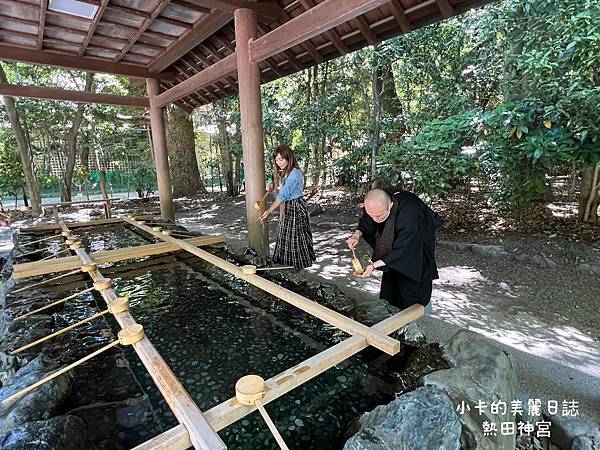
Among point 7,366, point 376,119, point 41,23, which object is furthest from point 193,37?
point 7,366

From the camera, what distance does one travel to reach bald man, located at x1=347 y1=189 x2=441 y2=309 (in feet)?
6.63

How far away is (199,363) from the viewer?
5.79 ft

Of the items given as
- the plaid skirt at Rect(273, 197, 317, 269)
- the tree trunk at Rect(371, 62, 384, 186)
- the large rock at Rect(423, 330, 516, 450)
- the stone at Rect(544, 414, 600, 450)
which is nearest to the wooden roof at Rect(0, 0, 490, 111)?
the tree trunk at Rect(371, 62, 384, 186)

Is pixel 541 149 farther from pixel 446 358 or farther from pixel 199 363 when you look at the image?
pixel 199 363

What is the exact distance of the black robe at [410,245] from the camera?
2.02 metres

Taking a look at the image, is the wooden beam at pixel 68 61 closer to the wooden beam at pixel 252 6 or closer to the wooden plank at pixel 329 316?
the wooden beam at pixel 252 6

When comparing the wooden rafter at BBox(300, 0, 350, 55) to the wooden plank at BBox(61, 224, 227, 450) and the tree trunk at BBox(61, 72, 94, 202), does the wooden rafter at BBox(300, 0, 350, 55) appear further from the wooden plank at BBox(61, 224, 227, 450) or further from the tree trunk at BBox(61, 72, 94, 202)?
the tree trunk at BBox(61, 72, 94, 202)

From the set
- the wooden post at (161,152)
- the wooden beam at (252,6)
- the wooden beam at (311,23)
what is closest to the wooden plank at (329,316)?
the wooden beam at (311,23)

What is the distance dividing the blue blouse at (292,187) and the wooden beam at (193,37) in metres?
2.23

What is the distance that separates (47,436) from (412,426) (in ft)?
4.04

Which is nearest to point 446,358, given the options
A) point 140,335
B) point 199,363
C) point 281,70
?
point 199,363

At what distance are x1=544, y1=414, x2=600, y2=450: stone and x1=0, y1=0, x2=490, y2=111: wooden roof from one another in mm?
3243

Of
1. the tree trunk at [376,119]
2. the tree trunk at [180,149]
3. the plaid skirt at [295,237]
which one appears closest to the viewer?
the plaid skirt at [295,237]

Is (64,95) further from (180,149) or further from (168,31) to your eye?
(180,149)
